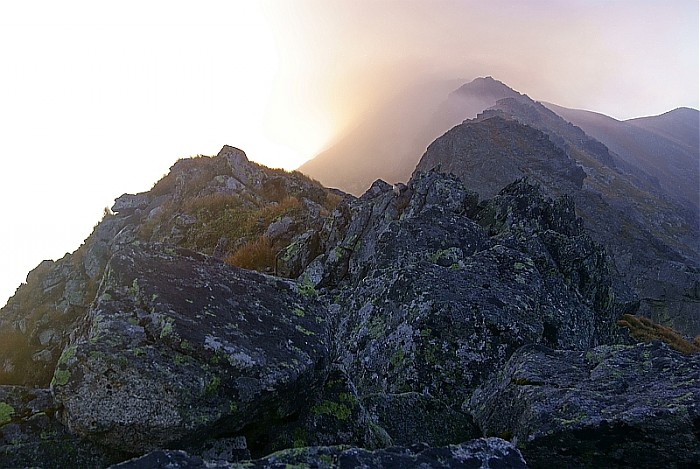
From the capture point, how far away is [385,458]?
417cm

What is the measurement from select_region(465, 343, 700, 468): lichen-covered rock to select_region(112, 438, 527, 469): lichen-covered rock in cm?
185

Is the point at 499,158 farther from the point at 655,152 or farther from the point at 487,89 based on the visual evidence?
the point at 655,152

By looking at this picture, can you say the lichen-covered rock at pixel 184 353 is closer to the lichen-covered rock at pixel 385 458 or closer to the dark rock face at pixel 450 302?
the lichen-covered rock at pixel 385 458

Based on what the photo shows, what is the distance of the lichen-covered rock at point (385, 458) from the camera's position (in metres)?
3.93

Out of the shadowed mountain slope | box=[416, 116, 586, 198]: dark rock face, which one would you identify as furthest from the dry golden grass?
the shadowed mountain slope

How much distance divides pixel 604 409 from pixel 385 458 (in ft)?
11.1

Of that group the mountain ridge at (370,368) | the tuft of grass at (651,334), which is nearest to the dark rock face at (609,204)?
the tuft of grass at (651,334)

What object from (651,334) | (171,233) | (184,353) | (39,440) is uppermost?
(171,233)

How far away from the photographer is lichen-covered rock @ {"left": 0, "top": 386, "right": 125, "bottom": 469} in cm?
507

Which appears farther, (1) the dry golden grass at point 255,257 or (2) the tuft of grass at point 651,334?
(1) the dry golden grass at point 255,257

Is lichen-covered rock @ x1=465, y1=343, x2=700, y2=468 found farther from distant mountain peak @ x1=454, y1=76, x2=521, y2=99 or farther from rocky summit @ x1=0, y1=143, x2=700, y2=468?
distant mountain peak @ x1=454, y1=76, x2=521, y2=99

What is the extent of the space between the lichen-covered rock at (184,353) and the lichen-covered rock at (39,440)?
1.09 ft

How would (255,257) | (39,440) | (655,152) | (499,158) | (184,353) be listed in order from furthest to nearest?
(655,152) < (499,158) < (255,257) < (184,353) < (39,440)

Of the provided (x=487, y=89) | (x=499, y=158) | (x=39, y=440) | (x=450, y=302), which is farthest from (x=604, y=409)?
(x=487, y=89)
